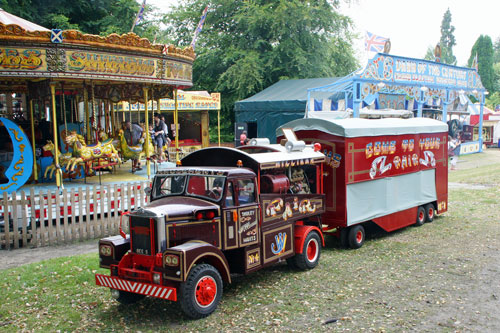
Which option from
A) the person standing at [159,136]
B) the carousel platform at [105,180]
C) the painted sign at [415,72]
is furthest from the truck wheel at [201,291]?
the painted sign at [415,72]

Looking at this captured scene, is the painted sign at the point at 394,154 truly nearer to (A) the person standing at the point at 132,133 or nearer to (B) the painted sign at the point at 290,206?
(B) the painted sign at the point at 290,206

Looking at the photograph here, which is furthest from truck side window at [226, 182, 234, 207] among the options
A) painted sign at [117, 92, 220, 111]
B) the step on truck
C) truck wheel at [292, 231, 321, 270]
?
painted sign at [117, 92, 220, 111]

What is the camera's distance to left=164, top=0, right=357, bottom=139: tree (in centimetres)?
3369

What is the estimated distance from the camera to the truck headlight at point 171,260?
256 inches

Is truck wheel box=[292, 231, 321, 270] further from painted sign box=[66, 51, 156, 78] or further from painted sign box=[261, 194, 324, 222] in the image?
painted sign box=[66, 51, 156, 78]

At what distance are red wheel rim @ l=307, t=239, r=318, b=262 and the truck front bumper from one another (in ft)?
11.8

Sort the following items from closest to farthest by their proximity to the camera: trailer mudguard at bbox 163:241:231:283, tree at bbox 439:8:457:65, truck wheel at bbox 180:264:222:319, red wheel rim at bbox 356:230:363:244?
trailer mudguard at bbox 163:241:231:283, truck wheel at bbox 180:264:222:319, red wheel rim at bbox 356:230:363:244, tree at bbox 439:8:457:65

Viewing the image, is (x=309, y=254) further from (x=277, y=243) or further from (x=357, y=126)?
(x=357, y=126)

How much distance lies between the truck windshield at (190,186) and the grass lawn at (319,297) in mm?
1682

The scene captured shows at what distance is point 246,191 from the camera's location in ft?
25.5

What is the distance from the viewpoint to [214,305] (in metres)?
6.98

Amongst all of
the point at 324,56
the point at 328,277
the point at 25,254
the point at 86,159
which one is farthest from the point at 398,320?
the point at 324,56

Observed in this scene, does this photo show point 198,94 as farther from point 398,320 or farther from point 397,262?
point 398,320

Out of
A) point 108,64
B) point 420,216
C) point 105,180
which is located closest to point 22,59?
point 108,64
